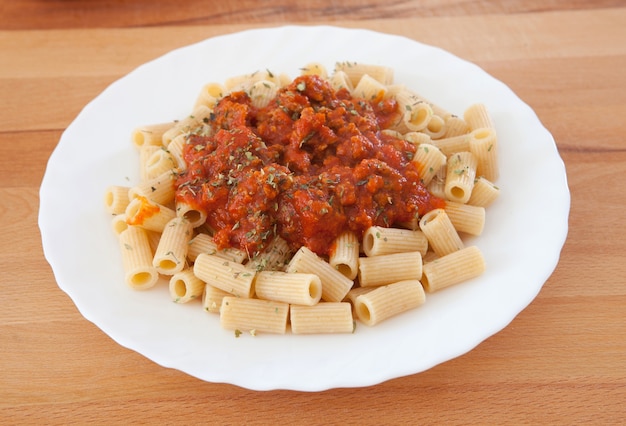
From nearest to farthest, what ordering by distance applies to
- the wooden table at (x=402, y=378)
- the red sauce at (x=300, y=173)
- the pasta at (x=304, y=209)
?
1. the wooden table at (x=402, y=378)
2. the pasta at (x=304, y=209)
3. the red sauce at (x=300, y=173)

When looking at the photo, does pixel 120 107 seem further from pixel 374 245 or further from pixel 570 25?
pixel 570 25

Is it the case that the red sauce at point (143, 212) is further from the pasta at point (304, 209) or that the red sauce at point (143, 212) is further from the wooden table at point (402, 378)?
the wooden table at point (402, 378)

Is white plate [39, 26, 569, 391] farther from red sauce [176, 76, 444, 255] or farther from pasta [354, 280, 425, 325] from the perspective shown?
red sauce [176, 76, 444, 255]

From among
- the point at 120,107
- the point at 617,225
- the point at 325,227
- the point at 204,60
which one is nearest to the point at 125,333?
the point at 325,227

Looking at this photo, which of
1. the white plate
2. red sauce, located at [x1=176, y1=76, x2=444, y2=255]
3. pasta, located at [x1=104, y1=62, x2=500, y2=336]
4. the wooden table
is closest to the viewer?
the white plate

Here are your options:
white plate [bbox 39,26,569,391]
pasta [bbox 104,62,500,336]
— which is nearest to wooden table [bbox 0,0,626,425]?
white plate [bbox 39,26,569,391]

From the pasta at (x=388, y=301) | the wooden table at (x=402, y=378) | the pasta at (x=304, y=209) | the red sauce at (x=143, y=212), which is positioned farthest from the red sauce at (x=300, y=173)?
the wooden table at (x=402, y=378)

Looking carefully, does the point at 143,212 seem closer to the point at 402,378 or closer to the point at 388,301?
the point at 388,301
